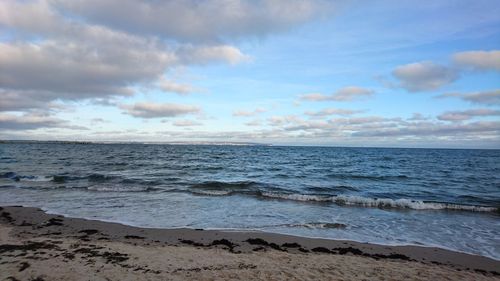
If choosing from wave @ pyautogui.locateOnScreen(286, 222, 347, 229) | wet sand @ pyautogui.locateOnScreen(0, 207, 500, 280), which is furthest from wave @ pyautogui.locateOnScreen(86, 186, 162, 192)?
wave @ pyautogui.locateOnScreen(286, 222, 347, 229)

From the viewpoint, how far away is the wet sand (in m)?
6.11

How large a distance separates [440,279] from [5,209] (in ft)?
48.2

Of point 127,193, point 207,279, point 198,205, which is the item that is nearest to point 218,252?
point 207,279

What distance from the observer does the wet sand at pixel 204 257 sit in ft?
20.1

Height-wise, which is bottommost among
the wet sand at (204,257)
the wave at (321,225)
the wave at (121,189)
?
the wave at (121,189)

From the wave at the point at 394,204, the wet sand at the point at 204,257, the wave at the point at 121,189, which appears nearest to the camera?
the wet sand at the point at 204,257

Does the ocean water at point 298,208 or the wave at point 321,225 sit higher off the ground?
the wave at point 321,225

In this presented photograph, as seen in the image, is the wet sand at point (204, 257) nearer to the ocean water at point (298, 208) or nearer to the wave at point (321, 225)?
the ocean water at point (298, 208)

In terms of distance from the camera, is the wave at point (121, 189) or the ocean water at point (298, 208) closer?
the ocean water at point (298, 208)

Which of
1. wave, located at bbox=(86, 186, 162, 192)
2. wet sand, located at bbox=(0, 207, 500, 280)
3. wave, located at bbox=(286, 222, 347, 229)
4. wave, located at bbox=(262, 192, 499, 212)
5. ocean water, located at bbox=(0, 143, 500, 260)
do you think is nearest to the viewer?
wet sand, located at bbox=(0, 207, 500, 280)

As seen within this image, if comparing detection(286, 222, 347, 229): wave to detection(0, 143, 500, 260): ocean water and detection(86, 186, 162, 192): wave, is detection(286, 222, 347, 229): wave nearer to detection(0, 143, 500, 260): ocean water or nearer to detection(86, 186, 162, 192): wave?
detection(0, 143, 500, 260): ocean water

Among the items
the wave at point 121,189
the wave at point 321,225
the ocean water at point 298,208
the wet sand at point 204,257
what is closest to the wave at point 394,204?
the ocean water at point 298,208

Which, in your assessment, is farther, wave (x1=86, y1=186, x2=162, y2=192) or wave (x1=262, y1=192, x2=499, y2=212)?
wave (x1=86, y1=186, x2=162, y2=192)

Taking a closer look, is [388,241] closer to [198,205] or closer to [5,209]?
[198,205]
